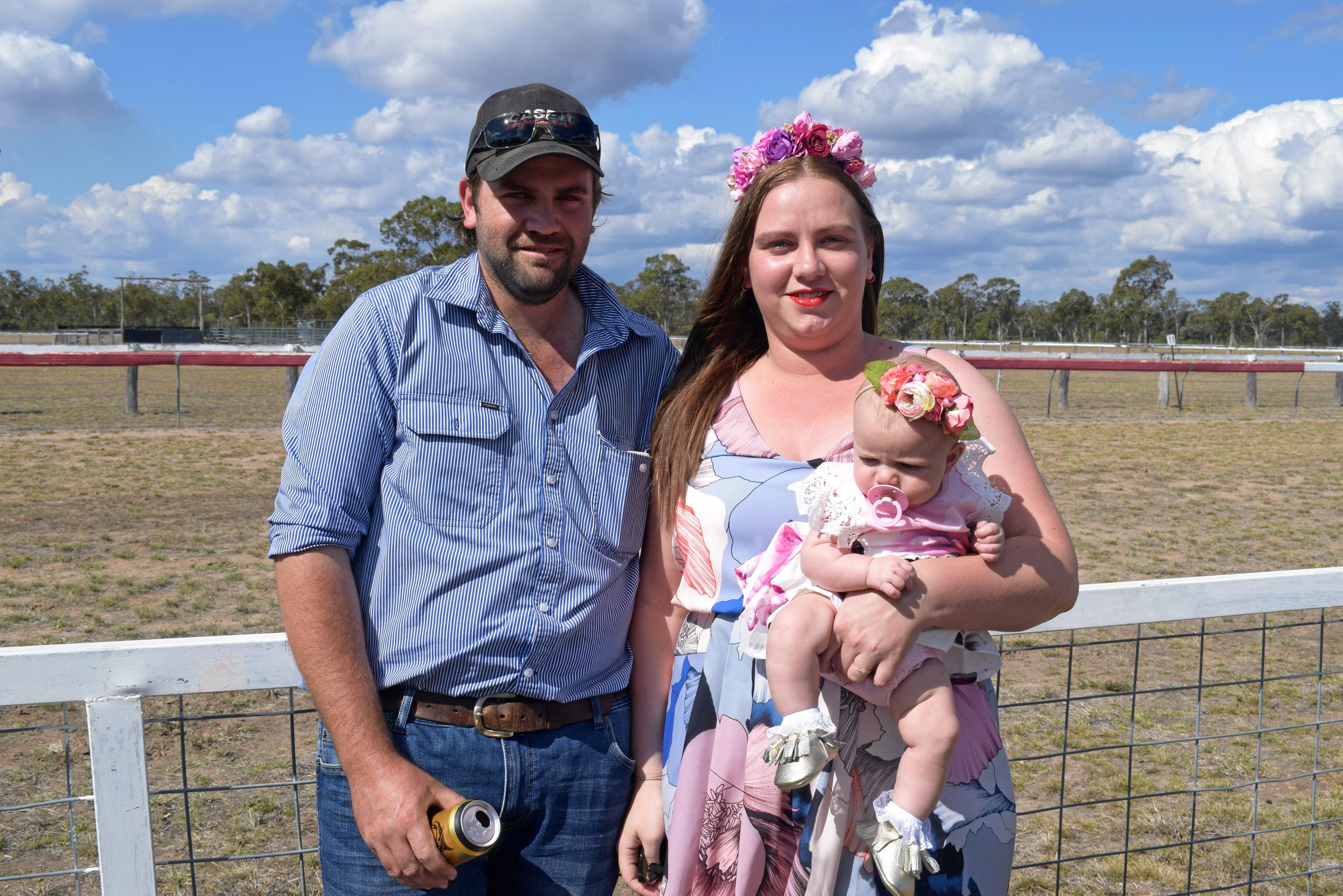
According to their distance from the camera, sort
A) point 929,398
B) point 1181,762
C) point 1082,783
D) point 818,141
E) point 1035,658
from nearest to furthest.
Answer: point 929,398 < point 818,141 < point 1082,783 < point 1181,762 < point 1035,658

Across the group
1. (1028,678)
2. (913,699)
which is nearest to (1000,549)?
(913,699)

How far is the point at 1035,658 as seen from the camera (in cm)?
578

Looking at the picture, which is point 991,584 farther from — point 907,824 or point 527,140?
point 527,140

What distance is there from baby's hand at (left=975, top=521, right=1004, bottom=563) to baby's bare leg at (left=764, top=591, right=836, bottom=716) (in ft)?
1.01

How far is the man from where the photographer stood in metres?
2.02

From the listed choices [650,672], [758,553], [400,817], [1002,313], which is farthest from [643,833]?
[1002,313]

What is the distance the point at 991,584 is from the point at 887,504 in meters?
0.25

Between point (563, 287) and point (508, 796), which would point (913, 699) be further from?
point (563, 287)

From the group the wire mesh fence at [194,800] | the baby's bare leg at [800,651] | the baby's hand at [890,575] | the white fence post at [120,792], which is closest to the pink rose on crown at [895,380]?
the baby's hand at [890,575]

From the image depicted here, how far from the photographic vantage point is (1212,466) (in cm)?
1233

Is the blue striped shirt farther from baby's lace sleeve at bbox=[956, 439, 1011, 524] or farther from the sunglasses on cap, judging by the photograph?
baby's lace sleeve at bbox=[956, 439, 1011, 524]

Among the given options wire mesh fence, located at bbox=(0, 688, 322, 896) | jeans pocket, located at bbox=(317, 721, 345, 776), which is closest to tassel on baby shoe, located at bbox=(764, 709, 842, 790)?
jeans pocket, located at bbox=(317, 721, 345, 776)

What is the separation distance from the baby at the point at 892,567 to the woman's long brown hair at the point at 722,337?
39 cm

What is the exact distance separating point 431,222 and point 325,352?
55461mm
